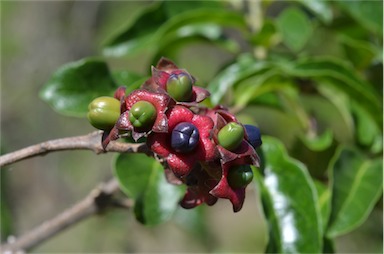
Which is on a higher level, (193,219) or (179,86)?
(179,86)

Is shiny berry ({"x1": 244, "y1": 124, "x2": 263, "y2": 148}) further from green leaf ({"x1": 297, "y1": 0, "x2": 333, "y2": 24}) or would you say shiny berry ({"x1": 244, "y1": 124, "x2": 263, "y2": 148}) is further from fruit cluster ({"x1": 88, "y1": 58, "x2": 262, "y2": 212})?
green leaf ({"x1": 297, "y1": 0, "x2": 333, "y2": 24})

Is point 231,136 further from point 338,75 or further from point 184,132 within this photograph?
point 338,75

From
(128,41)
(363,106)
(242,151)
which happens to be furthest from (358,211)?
(128,41)

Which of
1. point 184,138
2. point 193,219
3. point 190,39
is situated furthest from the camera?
point 193,219

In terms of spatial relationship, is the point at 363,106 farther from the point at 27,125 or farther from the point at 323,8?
the point at 27,125

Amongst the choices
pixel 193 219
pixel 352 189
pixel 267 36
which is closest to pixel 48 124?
pixel 193 219

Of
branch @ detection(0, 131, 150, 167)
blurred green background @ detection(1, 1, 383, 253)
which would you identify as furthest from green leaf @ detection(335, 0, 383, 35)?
blurred green background @ detection(1, 1, 383, 253)

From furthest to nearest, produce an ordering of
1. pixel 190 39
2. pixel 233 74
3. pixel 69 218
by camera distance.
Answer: pixel 190 39, pixel 233 74, pixel 69 218
